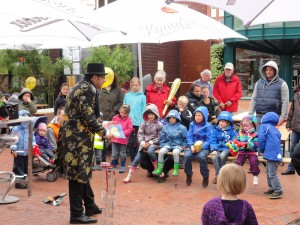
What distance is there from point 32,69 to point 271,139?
1017 centimetres

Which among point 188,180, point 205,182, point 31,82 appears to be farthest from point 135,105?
point 31,82

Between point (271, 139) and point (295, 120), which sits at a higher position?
point (295, 120)

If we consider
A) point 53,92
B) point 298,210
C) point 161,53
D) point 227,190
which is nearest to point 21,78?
point 53,92

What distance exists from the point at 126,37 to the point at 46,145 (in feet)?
8.17

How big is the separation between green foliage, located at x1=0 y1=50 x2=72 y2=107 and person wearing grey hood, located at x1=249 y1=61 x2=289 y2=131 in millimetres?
8784

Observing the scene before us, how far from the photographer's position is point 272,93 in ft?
29.0

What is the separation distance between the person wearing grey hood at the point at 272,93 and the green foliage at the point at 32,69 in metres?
8.78

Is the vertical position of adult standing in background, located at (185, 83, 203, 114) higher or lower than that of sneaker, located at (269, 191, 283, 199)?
higher

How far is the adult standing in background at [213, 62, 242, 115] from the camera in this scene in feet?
35.2

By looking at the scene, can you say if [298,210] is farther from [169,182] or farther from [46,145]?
[46,145]

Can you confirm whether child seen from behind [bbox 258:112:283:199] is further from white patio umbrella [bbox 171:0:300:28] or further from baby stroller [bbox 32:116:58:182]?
baby stroller [bbox 32:116:58:182]

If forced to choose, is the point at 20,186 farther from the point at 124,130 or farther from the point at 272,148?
the point at 272,148

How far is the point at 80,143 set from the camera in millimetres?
6227

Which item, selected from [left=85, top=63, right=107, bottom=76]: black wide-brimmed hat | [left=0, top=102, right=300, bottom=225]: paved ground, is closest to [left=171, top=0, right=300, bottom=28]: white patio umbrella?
[left=85, top=63, right=107, bottom=76]: black wide-brimmed hat
